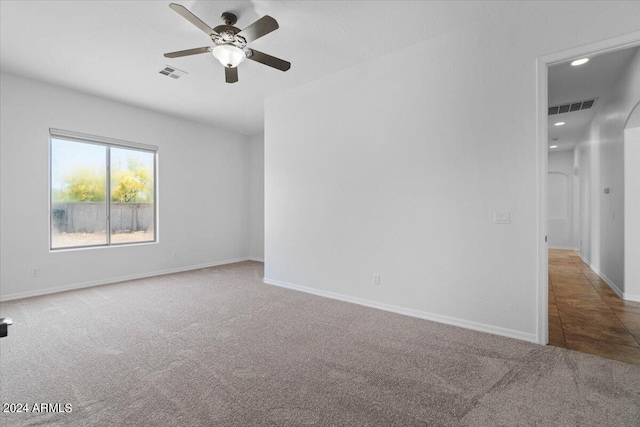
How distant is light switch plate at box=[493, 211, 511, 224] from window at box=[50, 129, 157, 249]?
17.9 ft

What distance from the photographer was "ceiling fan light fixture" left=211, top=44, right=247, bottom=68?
2.83 m

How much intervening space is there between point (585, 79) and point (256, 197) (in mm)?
6079

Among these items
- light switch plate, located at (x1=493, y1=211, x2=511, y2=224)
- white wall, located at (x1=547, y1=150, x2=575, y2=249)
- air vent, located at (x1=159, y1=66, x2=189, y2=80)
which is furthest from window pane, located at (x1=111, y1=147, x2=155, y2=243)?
white wall, located at (x1=547, y1=150, x2=575, y2=249)

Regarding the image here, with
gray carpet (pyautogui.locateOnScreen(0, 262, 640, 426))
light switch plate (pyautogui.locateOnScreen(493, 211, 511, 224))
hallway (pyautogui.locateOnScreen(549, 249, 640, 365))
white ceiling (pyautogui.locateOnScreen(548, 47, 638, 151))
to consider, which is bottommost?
gray carpet (pyautogui.locateOnScreen(0, 262, 640, 426))

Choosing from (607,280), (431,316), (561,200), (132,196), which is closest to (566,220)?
(561,200)

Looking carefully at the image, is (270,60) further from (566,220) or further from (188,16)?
(566,220)

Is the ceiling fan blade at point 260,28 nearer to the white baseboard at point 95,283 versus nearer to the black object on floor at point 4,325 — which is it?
the black object on floor at point 4,325

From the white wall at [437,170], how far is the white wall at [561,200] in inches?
311

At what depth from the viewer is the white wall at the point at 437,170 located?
2.73 m

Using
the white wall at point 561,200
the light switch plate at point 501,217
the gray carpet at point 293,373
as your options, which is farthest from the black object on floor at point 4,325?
the white wall at point 561,200

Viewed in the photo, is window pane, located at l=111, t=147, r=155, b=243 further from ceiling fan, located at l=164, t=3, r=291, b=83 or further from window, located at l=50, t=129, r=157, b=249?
ceiling fan, located at l=164, t=3, r=291, b=83

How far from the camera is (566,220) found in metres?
8.83

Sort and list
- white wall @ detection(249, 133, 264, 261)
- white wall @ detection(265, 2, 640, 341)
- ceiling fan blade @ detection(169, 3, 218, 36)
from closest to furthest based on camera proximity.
Answer: ceiling fan blade @ detection(169, 3, 218, 36)
white wall @ detection(265, 2, 640, 341)
white wall @ detection(249, 133, 264, 261)

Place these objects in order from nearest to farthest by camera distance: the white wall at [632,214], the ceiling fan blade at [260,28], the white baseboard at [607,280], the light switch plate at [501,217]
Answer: the ceiling fan blade at [260,28] < the light switch plate at [501,217] < the white wall at [632,214] < the white baseboard at [607,280]
